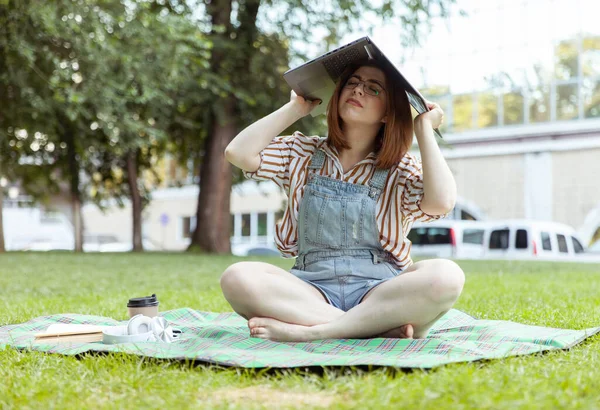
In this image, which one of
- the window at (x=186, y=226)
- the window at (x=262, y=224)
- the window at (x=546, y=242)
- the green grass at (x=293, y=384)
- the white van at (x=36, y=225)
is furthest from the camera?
the white van at (x=36, y=225)

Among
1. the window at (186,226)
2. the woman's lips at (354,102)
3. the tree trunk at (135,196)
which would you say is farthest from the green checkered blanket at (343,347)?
the window at (186,226)

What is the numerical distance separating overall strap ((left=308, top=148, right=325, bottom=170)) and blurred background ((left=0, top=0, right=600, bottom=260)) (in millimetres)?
599

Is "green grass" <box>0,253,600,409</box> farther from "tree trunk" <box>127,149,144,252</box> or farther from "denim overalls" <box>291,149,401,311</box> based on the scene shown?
"tree trunk" <box>127,149,144,252</box>

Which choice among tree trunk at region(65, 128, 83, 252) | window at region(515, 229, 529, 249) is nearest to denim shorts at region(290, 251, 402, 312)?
tree trunk at region(65, 128, 83, 252)

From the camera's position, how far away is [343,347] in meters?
3.13

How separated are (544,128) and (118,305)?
23.0 metres

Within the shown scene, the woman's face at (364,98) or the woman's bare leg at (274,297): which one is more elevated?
the woman's face at (364,98)

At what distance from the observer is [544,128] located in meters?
25.9

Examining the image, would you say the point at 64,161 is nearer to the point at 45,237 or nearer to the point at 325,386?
the point at 325,386

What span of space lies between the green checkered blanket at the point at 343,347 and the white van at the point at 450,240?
682 inches

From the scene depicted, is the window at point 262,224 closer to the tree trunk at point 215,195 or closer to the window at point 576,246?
the window at point 576,246

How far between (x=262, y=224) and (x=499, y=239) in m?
16.4

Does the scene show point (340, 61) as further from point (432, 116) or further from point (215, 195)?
point (215, 195)

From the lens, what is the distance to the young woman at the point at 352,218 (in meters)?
3.31
